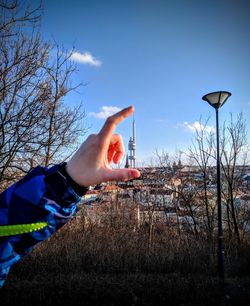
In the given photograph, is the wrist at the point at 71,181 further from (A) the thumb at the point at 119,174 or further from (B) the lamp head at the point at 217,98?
(B) the lamp head at the point at 217,98

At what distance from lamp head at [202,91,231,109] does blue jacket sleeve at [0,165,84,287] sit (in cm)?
595

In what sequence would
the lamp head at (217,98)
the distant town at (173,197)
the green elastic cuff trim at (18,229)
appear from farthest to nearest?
1. the distant town at (173,197)
2. the lamp head at (217,98)
3. the green elastic cuff trim at (18,229)

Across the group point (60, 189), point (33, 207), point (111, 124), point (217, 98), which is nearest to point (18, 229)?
point (33, 207)

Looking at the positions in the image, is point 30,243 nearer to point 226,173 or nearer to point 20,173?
point 20,173

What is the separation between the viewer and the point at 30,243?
2.58 feet

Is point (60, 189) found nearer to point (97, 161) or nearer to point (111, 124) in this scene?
point (97, 161)

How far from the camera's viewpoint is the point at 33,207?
767 mm

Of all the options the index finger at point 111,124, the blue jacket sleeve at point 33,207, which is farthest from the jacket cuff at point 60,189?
the index finger at point 111,124

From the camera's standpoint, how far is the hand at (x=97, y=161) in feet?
2.84

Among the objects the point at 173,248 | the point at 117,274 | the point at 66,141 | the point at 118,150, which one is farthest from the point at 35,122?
the point at 118,150

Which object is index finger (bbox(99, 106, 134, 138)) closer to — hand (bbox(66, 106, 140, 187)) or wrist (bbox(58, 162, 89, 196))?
hand (bbox(66, 106, 140, 187))

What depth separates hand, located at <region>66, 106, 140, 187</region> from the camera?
0.87 metres

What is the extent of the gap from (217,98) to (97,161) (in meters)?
5.88

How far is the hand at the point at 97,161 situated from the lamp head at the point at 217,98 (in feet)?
18.7
